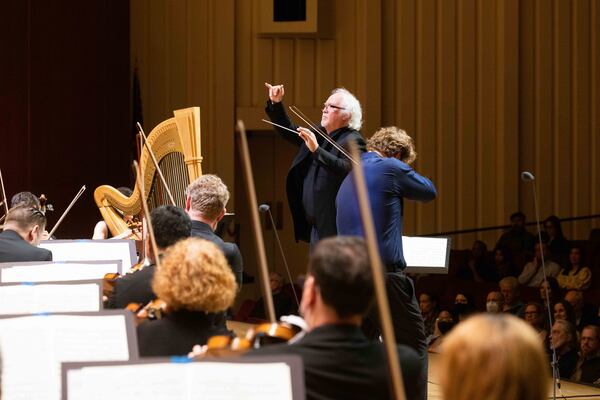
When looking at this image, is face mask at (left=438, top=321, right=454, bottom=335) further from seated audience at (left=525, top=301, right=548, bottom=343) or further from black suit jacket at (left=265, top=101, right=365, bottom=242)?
black suit jacket at (left=265, top=101, right=365, bottom=242)

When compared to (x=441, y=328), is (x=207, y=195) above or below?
above

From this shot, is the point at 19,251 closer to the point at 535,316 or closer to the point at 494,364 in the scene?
the point at 535,316

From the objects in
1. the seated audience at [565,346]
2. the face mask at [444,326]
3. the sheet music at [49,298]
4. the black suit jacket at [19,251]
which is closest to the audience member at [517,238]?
the face mask at [444,326]

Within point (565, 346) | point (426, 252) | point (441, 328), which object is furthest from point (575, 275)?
point (426, 252)

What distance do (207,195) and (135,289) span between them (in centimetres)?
84

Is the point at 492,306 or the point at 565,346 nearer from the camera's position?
the point at 565,346

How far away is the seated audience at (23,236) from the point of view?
212 inches

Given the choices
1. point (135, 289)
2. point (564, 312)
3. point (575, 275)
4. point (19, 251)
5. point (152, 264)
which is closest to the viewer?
point (135, 289)

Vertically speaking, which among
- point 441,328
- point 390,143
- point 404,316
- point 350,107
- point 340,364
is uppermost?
point 350,107

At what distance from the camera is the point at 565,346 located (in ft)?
23.1

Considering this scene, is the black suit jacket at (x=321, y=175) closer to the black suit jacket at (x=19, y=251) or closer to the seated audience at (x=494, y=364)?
the black suit jacket at (x=19, y=251)

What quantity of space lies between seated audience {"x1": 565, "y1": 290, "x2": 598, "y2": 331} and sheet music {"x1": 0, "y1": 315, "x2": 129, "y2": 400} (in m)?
5.37

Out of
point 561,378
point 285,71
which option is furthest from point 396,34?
point 561,378

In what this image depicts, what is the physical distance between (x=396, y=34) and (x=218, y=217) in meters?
7.46
